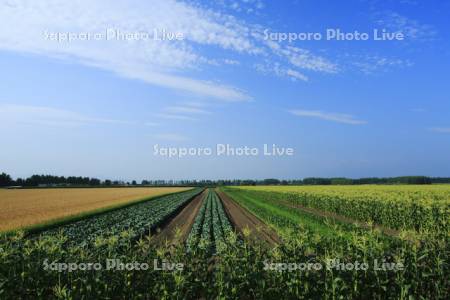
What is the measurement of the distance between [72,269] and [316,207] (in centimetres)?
4116

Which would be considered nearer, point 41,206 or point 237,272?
point 237,272

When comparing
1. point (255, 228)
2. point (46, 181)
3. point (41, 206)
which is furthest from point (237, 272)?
point (46, 181)

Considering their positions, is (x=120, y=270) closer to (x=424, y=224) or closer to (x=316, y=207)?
(x=424, y=224)

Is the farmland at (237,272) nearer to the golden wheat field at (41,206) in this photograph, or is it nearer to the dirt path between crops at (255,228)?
the dirt path between crops at (255,228)

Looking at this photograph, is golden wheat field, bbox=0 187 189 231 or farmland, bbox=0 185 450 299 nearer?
farmland, bbox=0 185 450 299

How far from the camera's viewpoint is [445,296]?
813cm

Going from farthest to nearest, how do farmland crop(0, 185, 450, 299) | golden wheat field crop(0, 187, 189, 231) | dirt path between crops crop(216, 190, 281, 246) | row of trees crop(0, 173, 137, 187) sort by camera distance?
row of trees crop(0, 173, 137, 187) < golden wheat field crop(0, 187, 189, 231) < dirt path between crops crop(216, 190, 281, 246) < farmland crop(0, 185, 450, 299)

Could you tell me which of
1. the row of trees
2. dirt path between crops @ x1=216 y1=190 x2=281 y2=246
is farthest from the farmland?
the row of trees

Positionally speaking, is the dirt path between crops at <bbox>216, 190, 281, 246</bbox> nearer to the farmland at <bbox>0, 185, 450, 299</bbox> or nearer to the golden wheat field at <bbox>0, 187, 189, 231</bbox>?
the farmland at <bbox>0, 185, 450, 299</bbox>

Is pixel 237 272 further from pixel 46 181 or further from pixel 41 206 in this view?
pixel 46 181

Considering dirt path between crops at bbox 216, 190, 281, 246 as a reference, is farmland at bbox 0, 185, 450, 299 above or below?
above

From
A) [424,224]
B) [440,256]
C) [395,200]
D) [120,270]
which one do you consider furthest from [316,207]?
[120,270]

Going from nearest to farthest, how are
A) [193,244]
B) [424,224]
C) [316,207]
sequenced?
[193,244] < [424,224] < [316,207]

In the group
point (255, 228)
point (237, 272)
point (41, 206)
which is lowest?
point (255, 228)
